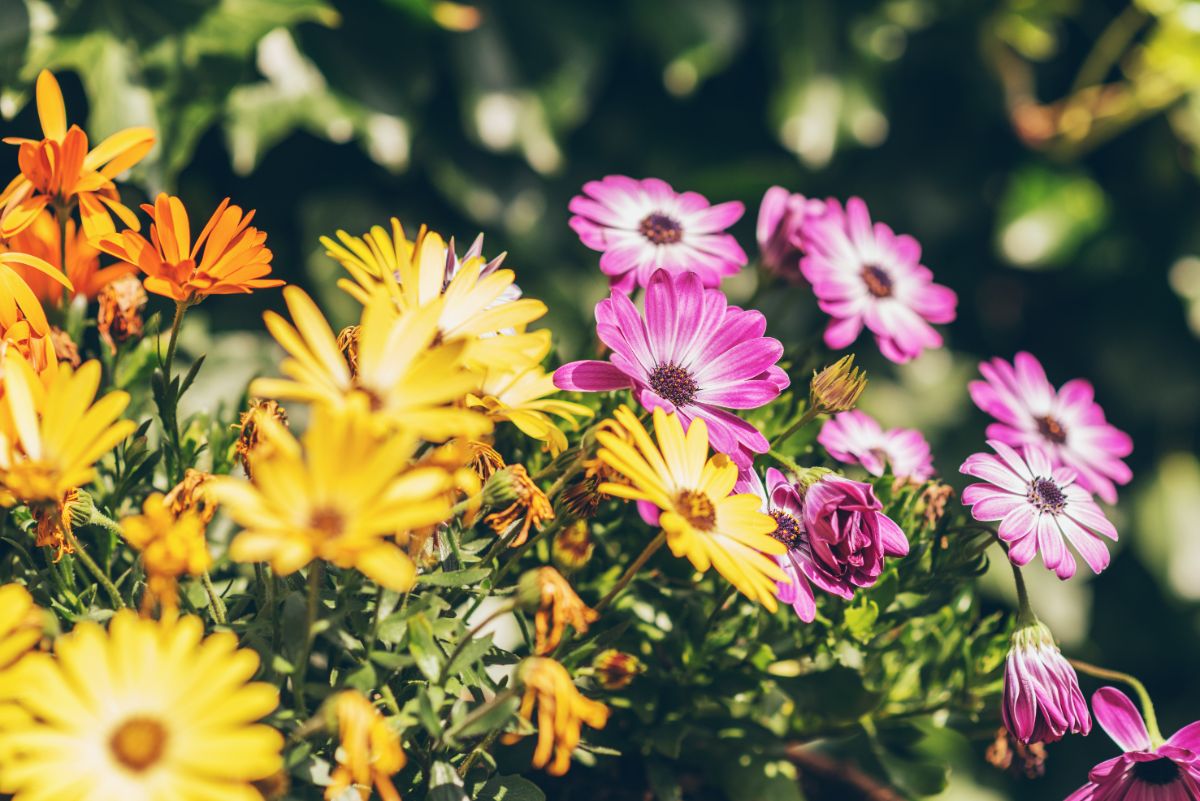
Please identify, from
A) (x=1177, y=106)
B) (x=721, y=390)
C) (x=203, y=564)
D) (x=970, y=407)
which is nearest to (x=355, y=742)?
(x=203, y=564)

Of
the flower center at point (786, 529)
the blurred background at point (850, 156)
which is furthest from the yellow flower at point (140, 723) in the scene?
the blurred background at point (850, 156)

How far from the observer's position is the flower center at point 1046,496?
0.46m

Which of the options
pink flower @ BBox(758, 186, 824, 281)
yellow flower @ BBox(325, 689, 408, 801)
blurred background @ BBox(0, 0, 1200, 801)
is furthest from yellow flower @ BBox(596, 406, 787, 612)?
blurred background @ BBox(0, 0, 1200, 801)

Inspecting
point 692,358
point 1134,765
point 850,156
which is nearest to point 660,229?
point 692,358

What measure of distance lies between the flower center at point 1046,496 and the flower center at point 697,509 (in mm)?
172

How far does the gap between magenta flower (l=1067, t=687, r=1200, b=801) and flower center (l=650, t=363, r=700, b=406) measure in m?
0.22

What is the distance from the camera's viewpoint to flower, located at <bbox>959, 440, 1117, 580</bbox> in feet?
1.45

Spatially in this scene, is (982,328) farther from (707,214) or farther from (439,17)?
(707,214)

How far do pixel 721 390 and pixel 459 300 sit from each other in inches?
4.7

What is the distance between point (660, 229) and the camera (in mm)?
545

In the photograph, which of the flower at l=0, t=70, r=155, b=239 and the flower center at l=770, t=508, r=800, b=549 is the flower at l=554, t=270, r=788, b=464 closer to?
the flower center at l=770, t=508, r=800, b=549

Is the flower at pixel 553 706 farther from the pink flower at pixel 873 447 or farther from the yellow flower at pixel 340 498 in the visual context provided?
the pink flower at pixel 873 447

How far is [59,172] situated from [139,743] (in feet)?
0.87

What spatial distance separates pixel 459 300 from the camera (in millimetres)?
401
